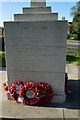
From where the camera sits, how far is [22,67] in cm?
480

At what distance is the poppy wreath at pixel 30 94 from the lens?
461 cm

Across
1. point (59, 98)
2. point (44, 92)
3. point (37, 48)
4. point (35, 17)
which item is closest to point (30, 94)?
point (44, 92)

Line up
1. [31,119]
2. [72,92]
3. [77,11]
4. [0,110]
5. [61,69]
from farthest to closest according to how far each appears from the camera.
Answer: [77,11] → [72,92] → [61,69] → [0,110] → [31,119]

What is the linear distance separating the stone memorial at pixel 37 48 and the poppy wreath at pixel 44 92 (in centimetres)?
17

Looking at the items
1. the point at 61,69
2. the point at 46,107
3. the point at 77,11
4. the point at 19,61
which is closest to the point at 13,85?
the point at 19,61

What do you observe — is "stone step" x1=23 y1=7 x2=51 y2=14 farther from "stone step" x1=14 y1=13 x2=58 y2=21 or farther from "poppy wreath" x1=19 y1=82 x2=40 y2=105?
"poppy wreath" x1=19 y1=82 x2=40 y2=105

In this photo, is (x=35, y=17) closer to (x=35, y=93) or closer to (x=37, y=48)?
(x=37, y=48)

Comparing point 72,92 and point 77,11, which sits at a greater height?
point 77,11

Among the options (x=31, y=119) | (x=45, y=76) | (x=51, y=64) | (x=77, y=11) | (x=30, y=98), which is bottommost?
(x=31, y=119)

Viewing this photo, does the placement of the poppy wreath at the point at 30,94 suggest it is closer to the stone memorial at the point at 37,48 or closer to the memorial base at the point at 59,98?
the stone memorial at the point at 37,48

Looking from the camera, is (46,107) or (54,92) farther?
(54,92)

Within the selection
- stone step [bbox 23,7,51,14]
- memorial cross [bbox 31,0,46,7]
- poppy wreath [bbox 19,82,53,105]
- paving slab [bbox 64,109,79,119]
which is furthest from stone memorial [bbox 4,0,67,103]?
paving slab [bbox 64,109,79,119]

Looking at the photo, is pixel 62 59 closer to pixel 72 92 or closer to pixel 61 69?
pixel 61 69

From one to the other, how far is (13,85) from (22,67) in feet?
2.16
